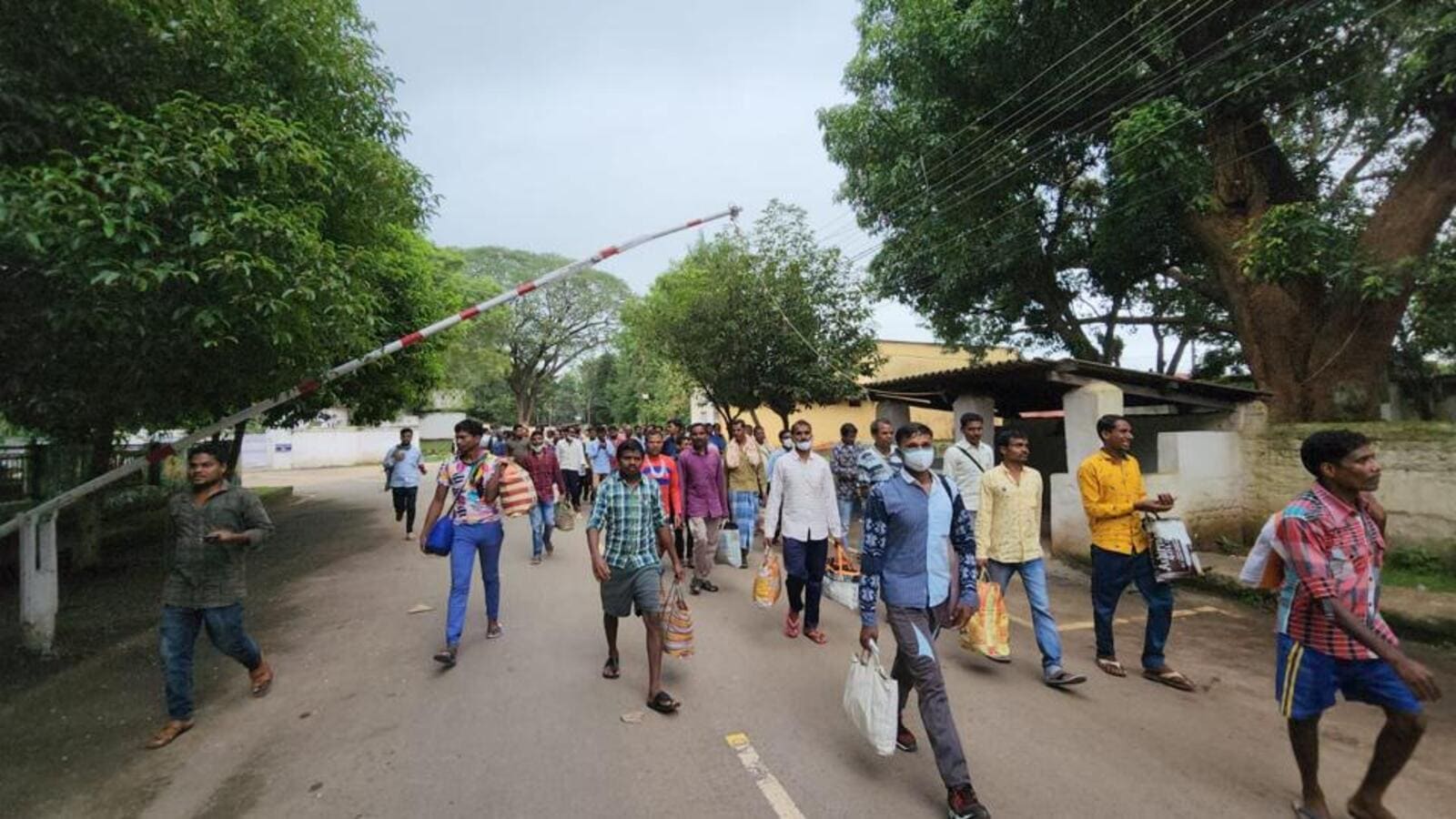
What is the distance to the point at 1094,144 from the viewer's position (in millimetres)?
11758

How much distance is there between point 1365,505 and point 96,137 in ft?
24.2

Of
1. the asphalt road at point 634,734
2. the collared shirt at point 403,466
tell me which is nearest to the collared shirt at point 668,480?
the asphalt road at point 634,734

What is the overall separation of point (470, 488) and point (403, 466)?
19.5 feet

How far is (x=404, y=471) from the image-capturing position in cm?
1062

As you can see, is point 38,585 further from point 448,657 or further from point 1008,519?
point 1008,519

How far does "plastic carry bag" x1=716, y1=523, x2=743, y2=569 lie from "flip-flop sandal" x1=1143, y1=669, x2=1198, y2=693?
4051 millimetres

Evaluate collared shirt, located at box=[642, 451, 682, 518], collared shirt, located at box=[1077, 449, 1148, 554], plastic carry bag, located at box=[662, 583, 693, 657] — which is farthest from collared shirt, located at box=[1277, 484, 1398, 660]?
collared shirt, located at box=[642, 451, 682, 518]

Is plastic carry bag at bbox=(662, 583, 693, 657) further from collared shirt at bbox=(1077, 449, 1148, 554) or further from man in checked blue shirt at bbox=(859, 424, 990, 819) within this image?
collared shirt at bbox=(1077, 449, 1148, 554)

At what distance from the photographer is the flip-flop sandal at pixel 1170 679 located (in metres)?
4.57

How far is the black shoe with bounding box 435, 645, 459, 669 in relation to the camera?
507cm

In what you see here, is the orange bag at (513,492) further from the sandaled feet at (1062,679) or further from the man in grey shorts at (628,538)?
the sandaled feet at (1062,679)

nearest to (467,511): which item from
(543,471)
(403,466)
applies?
(543,471)

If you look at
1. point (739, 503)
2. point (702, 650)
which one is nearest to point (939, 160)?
point (739, 503)

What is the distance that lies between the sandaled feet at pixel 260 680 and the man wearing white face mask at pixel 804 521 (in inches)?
146
